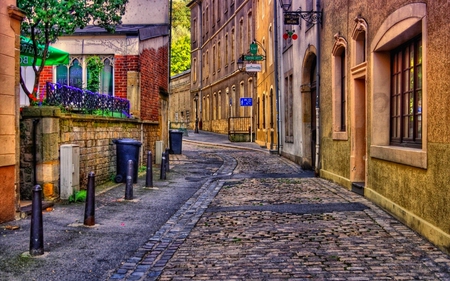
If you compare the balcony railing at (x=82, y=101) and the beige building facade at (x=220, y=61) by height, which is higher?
the beige building facade at (x=220, y=61)

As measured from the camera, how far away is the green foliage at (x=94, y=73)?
44.3ft

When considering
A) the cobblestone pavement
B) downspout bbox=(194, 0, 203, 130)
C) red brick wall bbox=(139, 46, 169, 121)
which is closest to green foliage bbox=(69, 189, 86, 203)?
the cobblestone pavement

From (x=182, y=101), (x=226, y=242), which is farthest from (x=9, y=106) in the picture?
(x=182, y=101)

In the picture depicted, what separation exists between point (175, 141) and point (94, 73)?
399 inches

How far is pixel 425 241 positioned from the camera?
6430mm

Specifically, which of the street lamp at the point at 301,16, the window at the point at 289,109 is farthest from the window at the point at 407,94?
the window at the point at 289,109

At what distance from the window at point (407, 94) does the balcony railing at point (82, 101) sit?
238 inches

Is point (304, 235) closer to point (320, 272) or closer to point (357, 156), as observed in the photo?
point (320, 272)

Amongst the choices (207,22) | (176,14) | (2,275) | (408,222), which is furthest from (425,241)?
(176,14)

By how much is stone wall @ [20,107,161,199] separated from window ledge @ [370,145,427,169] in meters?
5.49

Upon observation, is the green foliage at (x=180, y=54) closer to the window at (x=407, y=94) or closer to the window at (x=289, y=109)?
the window at (x=289, y=109)

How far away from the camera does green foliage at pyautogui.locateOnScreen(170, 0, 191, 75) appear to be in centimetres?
6172

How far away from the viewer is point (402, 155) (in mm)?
7672

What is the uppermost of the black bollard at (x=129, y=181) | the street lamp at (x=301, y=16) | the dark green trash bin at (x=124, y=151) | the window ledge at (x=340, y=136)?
the street lamp at (x=301, y=16)
